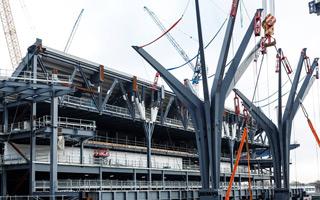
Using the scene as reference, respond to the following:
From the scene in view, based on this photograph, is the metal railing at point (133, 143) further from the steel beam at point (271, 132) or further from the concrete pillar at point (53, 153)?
the steel beam at point (271, 132)

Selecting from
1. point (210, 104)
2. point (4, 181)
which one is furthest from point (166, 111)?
point (210, 104)

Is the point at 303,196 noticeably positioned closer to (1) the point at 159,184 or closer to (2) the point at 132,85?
(1) the point at 159,184

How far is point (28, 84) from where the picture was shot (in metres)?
52.8

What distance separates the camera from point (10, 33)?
10175 centimetres

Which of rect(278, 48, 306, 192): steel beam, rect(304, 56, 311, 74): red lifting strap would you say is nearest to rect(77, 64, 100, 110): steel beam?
rect(278, 48, 306, 192): steel beam

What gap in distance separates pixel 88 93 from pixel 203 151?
27903 mm

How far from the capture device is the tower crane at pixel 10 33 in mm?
99875

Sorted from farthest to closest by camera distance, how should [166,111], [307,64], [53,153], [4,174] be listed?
[166,111]
[307,64]
[4,174]
[53,153]

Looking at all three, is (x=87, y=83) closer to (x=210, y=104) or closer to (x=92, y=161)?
(x=92, y=161)

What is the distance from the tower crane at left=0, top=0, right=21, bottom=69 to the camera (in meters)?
99.9

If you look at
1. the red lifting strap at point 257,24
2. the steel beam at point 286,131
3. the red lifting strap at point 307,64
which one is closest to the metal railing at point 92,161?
the steel beam at point 286,131

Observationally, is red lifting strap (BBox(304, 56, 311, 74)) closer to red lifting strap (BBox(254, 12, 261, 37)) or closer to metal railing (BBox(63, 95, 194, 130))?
red lifting strap (BBox(254, 12, 261, 37))

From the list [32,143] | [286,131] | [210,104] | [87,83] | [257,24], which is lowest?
[32,143]

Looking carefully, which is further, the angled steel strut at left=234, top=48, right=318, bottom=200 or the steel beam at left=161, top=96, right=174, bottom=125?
the steel beam at left=161, top=96, right=174, bottom=125
